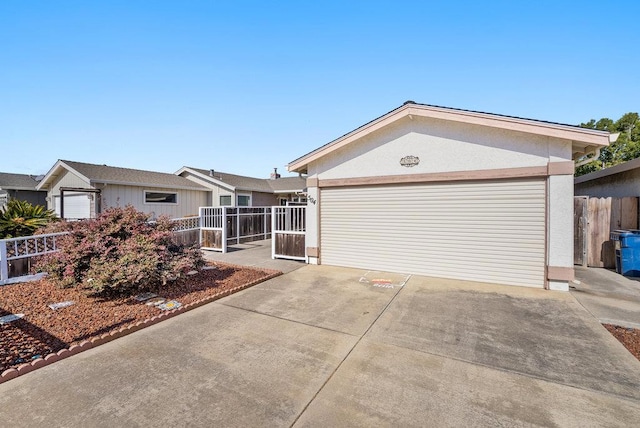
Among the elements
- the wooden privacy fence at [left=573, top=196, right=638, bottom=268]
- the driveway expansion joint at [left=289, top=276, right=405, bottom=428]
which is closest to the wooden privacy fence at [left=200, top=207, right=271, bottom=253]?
the driveway expansion joint at [left=289, top=276, right=405, bottom=428]

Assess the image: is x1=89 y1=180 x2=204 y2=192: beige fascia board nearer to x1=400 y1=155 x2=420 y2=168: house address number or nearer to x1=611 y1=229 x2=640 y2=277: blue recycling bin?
x1=400 y1=155 x2=420 y2=168: house address number

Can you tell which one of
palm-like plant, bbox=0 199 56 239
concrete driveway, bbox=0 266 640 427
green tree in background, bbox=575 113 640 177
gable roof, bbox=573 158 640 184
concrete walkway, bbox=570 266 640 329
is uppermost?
green tree in background, bbox=575 113 640 177

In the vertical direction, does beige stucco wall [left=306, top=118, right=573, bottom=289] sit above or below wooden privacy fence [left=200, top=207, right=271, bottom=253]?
above

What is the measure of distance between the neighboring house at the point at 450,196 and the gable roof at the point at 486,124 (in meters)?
0.02

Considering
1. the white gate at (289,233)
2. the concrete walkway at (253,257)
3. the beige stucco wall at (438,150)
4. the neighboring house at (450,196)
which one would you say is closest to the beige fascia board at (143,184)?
the concrete walkway at (253,257)

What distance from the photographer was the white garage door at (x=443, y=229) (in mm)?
6328

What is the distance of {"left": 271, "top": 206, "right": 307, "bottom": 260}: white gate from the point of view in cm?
920

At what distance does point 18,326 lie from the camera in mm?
4012

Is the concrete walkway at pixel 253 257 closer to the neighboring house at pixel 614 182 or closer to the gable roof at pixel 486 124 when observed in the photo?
the gable roof at pixel 486 124

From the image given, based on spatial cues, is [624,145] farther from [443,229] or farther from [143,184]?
[143,184]

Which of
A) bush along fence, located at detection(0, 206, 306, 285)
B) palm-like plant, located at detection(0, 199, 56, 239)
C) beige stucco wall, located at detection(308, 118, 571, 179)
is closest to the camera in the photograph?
beige stucco wall, located at detection(308, 118, 571, 179)

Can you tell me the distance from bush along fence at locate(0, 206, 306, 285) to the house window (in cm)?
450

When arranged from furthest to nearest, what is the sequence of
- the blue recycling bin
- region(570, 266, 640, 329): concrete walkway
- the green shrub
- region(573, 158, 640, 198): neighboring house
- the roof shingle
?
the roof shingle, region(573, 158, 640, 198): neighboring house, the blue recycling bin, the green shrub, region(570, 266, 640, 329): concrete walkway

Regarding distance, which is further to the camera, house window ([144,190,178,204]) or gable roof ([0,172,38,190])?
gable roof ([0,172,38,190])
